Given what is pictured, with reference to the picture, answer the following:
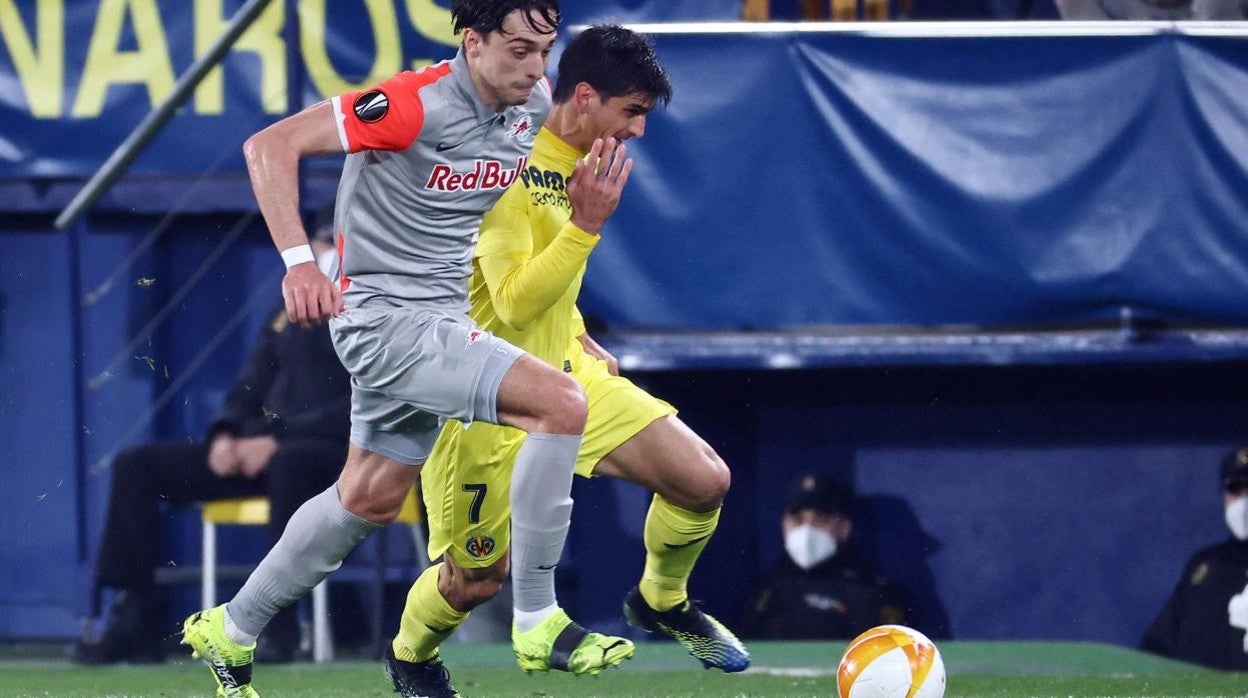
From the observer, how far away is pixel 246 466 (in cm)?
769

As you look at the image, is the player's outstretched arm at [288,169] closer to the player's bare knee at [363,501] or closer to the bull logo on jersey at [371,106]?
the bull logo on jersey at [371,106]

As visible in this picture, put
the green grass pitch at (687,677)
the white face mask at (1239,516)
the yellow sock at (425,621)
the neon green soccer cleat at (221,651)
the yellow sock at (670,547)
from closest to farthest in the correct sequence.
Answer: the neon green soccer cleat at (221,651) → the yellow sock at (425,621) → the yellow sock at (670,547) → the green grass pitch at (687,677) → the white face mask at (1239,516)

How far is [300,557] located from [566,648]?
2.62ft

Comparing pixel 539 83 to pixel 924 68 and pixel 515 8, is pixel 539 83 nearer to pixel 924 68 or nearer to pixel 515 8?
pixel 515 8

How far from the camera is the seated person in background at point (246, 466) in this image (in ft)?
24.4

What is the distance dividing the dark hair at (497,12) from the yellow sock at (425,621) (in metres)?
1.52

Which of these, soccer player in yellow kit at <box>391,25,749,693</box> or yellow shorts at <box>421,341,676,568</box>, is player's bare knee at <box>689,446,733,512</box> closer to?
soccer player in yellow kit at <box>391,25,749,693</box>

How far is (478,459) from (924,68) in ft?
11.0

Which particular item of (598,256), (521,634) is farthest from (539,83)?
(598,256)

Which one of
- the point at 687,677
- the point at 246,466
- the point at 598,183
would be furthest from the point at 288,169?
the point at 246,466

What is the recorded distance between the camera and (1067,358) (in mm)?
7762

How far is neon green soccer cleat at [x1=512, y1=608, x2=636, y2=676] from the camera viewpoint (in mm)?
4375

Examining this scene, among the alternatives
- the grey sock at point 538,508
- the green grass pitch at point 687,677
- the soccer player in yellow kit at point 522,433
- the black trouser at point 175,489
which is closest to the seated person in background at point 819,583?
the green grass pitch at point 687,677

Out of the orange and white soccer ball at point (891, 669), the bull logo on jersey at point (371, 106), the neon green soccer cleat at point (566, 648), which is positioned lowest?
the orange and white soccer ball at point (891, 669)
